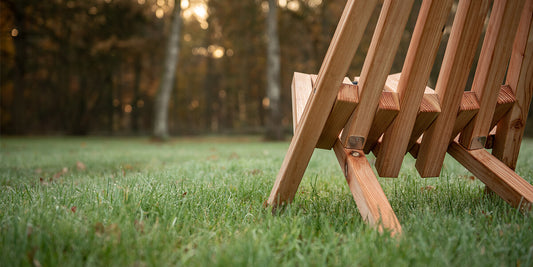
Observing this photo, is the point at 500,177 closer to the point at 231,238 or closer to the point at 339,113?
the point at 339,113

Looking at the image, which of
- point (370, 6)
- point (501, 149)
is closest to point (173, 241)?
point (370, 6)

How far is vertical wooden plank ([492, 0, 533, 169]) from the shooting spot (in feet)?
4.89

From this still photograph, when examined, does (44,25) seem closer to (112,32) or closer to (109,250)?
(112,32)

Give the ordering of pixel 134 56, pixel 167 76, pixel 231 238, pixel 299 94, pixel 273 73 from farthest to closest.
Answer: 1. pixel 134 56
2. pixel 167 76
3. pixel 273 73
4. pixel 299 94
5. pixel 231 238

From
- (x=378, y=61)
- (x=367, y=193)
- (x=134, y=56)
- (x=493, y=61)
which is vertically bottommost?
(x=367, y=193)

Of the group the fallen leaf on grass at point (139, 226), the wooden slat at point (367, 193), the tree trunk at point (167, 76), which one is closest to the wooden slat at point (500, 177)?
the wooden slat at point (367, 193)

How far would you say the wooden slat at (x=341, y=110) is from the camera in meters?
1.25

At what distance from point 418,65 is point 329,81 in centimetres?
39

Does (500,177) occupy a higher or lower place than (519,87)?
lower

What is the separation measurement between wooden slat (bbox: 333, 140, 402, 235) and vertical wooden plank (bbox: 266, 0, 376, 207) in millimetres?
186

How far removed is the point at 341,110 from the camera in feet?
4.18

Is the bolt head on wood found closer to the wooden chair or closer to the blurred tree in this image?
the wooden chair

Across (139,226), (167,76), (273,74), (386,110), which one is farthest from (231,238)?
(167,76)

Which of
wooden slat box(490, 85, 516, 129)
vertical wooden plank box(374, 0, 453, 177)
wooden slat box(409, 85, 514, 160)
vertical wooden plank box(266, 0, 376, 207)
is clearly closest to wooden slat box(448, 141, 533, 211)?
wooden slat box(409, 85, 514, 160)
